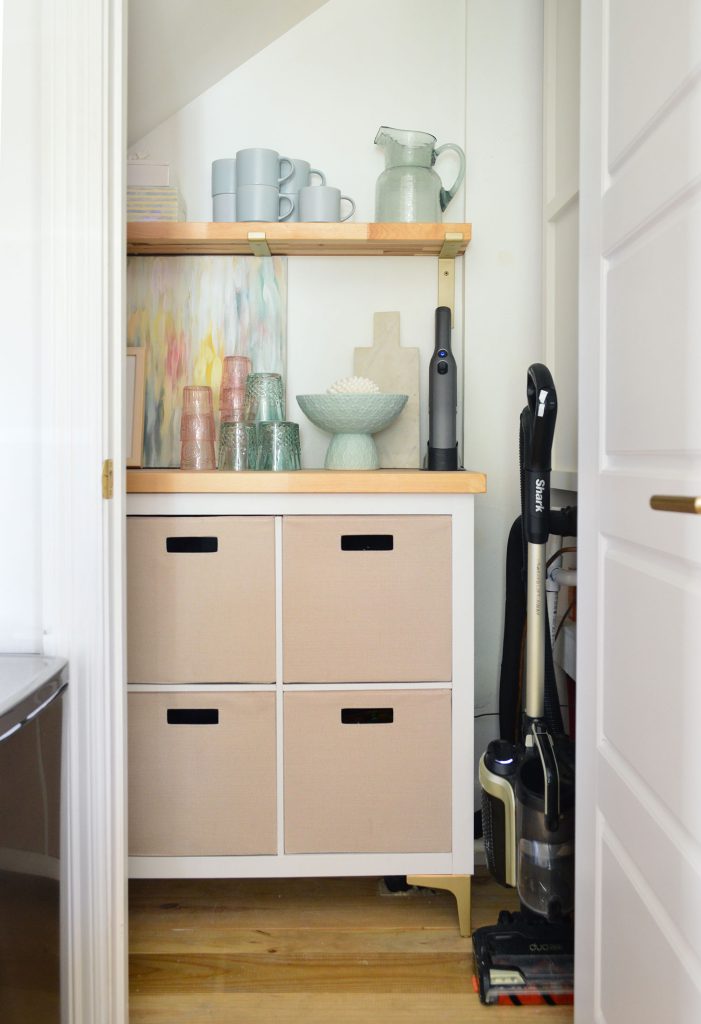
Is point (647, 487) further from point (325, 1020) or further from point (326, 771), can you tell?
point (325, 1020)

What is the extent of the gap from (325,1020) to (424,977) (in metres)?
0.23

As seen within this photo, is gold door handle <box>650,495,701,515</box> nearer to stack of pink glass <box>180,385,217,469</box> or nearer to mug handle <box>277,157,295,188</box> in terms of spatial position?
stack of pink glass <box>180,385,217,469</box>

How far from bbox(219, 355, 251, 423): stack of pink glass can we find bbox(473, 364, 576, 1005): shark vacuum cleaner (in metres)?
0.78

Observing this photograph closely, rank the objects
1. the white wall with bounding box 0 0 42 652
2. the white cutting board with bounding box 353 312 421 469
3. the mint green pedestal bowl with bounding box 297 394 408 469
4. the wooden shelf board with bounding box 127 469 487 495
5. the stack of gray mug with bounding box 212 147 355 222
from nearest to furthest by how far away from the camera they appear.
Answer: the white wall with bounding box 0 0 42 652 < the wooden shelf board with bounding box 127 469 487 495 < the mint green pedestal bowl with bounding box 297 394 408 469 < the stack of gray mug with bounding box 212 147 355 222 < the white cutting board with bounding box 353 312 421 469

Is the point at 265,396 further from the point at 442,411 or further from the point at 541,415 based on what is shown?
the point at 541,415

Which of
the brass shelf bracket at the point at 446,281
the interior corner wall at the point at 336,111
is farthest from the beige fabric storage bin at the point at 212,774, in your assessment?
the brass shelf bracket at the point at 446,281

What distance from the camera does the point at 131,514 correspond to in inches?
69.1

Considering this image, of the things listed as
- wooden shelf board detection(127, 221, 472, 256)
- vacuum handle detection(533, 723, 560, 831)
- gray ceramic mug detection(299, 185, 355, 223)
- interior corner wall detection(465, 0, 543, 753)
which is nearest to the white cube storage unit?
vacuum handle detection(533, 723, 560, 831)

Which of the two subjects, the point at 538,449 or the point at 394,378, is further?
the point at 394,378

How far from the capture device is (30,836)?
1.10 metres

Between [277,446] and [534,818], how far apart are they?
37.8 inches

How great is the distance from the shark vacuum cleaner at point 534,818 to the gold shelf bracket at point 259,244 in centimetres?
81

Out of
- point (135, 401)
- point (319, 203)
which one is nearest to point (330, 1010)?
point (135, 401)

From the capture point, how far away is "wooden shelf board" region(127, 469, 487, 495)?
5.67 ft
